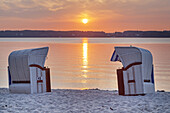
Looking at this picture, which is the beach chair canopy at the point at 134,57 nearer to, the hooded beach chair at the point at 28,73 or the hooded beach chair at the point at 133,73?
the hooded beach chair at the point at 133,73

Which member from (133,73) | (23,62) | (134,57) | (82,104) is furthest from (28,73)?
(134,57)

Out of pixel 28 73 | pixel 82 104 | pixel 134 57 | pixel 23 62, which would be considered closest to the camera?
pixel 82 104

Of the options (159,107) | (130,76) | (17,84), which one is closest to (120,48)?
(130,76)

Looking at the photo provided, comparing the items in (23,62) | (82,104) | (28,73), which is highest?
(23,62)

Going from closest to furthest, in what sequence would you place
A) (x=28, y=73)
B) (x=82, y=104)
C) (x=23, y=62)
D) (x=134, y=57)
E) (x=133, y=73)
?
(x=82, y=104) < (x=133, y=73) < (x=134, y=57) < (x=28, y=73) < (x=23, y=62)

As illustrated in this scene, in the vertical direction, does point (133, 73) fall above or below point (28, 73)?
below

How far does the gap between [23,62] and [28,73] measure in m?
0.66

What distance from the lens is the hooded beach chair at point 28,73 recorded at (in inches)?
565

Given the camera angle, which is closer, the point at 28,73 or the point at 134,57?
the point at 134,57

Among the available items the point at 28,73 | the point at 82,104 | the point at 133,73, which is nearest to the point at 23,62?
the point at 28,73

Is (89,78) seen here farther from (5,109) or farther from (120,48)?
(5,109)

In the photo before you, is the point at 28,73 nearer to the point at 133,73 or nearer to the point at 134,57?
the point at 133,73

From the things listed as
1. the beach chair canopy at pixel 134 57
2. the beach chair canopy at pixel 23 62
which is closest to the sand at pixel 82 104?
the beach chair canopy at pixel 134 57

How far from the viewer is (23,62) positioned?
47.5ft
